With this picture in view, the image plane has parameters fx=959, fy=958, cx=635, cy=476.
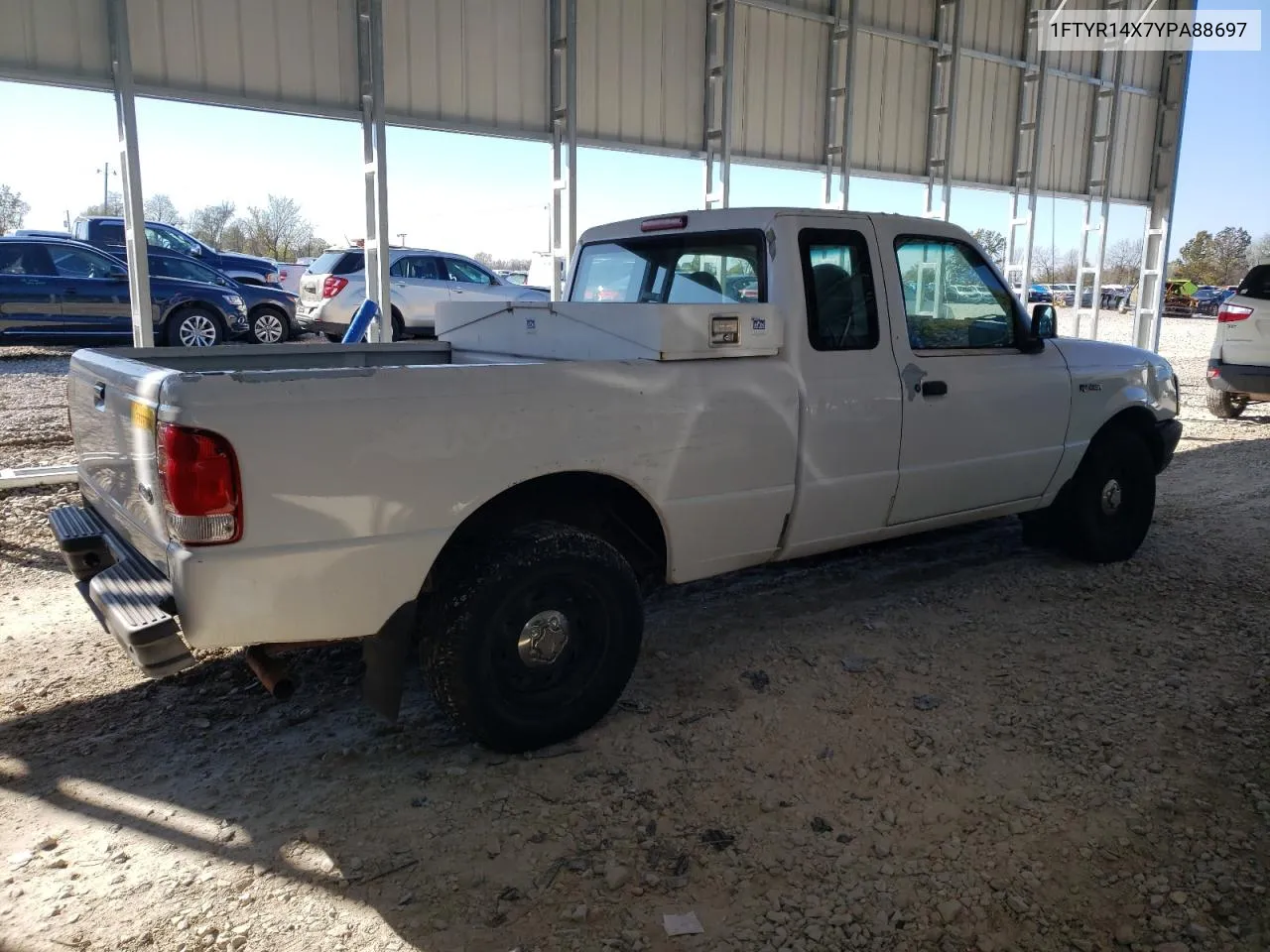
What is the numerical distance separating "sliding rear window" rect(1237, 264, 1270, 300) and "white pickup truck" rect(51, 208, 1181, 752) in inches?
268

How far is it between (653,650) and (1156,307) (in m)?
14.7

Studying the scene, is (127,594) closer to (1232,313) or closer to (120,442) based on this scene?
(120,442)

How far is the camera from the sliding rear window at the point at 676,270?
4.41m

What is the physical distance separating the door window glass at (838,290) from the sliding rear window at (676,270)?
0.22 meters

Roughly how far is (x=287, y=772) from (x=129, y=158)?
5435 mm

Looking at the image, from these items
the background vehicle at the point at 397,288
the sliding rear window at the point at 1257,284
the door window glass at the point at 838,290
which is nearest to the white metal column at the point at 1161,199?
the sliding rear window at the point at 1257,284

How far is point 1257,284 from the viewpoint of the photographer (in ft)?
36.2

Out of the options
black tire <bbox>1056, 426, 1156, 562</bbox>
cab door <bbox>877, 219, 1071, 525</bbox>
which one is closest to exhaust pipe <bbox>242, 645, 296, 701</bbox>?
cab door <bbox>877, 219, 1071, 525</bbox>

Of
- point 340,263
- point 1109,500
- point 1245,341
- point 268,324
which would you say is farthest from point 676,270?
point 268,324

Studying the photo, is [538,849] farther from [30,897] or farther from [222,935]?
[30,897]

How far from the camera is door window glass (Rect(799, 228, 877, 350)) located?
428cm

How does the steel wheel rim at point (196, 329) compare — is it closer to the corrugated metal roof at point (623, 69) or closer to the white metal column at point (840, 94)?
the corrugated metal roof at point (623, 69)

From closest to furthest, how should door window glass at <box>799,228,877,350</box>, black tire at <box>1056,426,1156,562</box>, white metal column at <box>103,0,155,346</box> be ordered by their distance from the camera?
door window glass at <box>799,228,877,350</box> < black tire at <box>1056,426,1156,562</box> < white metal column at <box>103,0,155,346</box>

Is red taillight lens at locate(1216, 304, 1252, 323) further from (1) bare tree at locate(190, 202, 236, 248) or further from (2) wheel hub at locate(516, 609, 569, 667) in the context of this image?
(1) bare tree at locate(190, 202, 236, 248)
